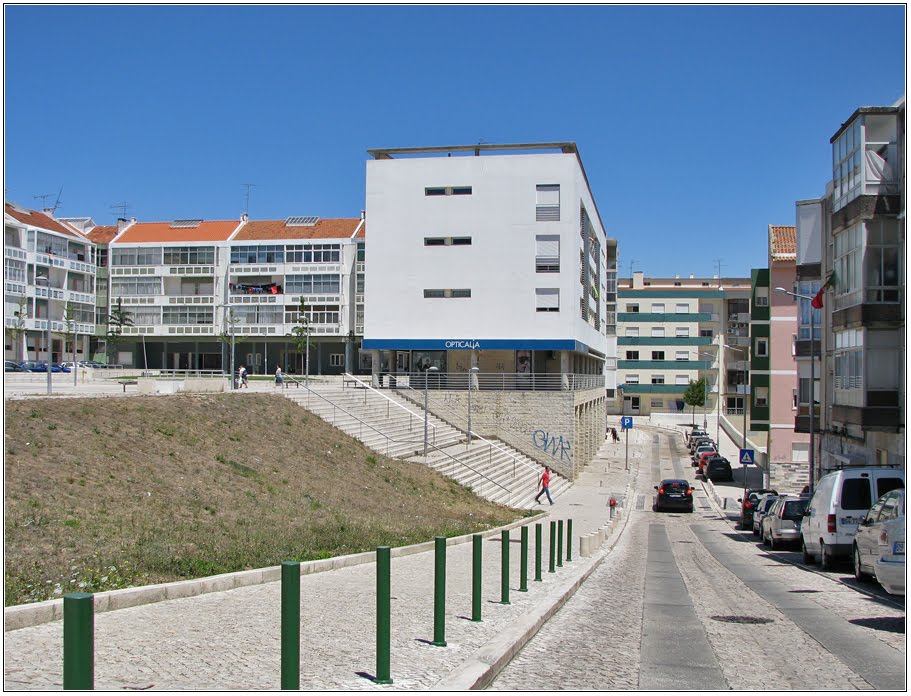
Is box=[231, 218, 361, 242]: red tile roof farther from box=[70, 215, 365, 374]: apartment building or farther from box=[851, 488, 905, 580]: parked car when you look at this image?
box=[851, 488, 905, 580]: parked car

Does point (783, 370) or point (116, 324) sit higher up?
point (116, 324)

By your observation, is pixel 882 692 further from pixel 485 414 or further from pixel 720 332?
pixel 720 332

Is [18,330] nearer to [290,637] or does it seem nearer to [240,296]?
[240,296]

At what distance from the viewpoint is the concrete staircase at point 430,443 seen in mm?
35875

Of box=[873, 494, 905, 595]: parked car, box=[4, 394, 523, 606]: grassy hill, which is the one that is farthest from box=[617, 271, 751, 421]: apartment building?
box=[873, 494, 905, 595]: parked car

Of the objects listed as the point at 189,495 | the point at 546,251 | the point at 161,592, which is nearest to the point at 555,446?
the point at 546,251

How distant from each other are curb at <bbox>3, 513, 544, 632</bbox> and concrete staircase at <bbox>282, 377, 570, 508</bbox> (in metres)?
20.4

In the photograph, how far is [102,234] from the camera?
3246 inches

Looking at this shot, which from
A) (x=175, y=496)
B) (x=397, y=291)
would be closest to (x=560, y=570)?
(x=175, y=496)

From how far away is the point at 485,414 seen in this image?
4950 centimetres

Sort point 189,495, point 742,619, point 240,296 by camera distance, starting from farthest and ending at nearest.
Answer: point 240,296 < point 189,495 < point 742,619

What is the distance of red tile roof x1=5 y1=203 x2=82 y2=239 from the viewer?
6951cm

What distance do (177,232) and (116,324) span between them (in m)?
10.2

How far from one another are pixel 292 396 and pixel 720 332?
255 feet
